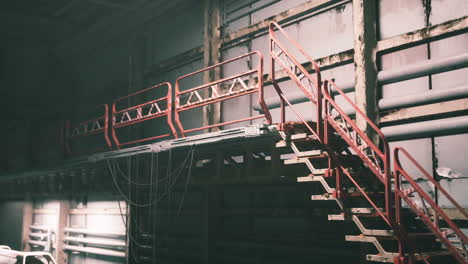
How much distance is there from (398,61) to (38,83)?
17.0 m

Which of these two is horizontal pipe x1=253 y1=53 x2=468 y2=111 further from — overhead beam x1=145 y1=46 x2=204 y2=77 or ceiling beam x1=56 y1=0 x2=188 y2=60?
ceiling beam x1=56 y1=0 x2=188 y2=60

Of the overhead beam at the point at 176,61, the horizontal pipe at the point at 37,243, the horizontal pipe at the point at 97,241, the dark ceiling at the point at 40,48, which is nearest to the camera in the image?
the horizontal pipe at the point at 97,241

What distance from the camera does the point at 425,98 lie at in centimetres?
852

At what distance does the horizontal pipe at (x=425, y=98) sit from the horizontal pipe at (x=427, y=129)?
0.38 m

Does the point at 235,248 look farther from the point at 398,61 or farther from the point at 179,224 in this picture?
the point at 398,61

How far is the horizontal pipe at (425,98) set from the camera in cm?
802

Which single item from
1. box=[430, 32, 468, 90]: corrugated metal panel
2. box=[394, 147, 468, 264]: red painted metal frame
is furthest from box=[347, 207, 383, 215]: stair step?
box=[430, 32, 468, 90]: corrugated metal panel

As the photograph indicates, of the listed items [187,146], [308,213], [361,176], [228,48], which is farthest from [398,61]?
[228,48]

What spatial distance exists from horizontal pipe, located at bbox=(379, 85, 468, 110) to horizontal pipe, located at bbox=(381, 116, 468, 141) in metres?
0.38

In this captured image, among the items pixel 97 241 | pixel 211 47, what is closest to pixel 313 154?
pixel 211 47

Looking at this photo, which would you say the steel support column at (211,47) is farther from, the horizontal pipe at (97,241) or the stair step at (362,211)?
the stair step at (362,211)

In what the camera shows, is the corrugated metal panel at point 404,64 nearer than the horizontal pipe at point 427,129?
No

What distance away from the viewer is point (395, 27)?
30.7ft

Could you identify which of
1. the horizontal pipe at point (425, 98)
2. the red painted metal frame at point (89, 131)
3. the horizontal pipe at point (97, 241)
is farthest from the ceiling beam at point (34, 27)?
the horizontal pipe at point (425, 98)
